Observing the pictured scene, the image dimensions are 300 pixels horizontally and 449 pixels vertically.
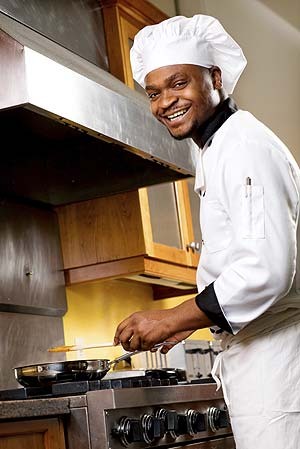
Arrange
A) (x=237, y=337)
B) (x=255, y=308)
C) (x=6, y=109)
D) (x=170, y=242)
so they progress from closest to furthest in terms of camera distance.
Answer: (x=255, y=308), (x=237, y=337), (x=6, y=109), (x=170, y=242)

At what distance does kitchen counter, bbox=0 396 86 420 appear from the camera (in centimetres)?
178

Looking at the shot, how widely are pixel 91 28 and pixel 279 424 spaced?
1.71 meters

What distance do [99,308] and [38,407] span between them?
154 centimetres

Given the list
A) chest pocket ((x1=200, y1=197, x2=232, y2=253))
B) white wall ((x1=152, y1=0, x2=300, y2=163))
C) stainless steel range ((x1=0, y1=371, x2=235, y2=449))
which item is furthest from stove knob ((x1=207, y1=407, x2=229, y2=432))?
white wall ((x1=152, y1=0, x2=300, y2=163))

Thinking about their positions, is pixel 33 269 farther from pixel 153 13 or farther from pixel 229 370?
pixel 229 370

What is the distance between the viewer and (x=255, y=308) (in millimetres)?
1727

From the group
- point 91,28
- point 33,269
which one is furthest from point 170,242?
point 91,28

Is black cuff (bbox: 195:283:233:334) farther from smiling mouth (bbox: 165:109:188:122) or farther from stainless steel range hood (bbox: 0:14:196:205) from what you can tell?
stainless steel range hood (bbox: 0:14:196:205)

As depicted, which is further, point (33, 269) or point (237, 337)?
point (33, 269)

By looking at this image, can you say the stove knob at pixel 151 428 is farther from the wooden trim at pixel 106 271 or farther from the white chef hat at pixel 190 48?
the wooden trim at pixel 106 271

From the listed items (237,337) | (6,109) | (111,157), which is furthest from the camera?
(111,157)

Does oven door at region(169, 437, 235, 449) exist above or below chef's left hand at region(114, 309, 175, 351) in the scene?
below

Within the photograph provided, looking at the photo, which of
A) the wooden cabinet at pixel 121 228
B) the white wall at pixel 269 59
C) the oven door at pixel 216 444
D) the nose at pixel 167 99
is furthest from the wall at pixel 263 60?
the nose at pixel 167 99

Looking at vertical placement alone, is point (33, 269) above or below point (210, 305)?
above
